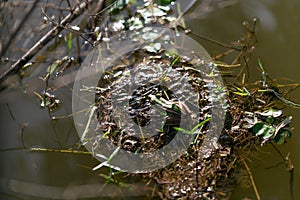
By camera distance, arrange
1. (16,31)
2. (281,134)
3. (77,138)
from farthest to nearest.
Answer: (16,31), (77,138), (281,134)

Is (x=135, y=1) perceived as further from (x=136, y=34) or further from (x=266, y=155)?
(x=266, y=155)

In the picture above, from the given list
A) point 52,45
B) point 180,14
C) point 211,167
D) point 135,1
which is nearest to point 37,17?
point 52,45

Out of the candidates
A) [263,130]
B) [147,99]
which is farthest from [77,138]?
[263,130]

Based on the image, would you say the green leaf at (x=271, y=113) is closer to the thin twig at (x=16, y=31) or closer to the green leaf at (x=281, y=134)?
the green leaf at (x=281, y=134)

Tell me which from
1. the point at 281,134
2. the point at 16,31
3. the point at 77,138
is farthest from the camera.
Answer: the point at 16,31

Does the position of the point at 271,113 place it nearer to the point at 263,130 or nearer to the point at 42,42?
the point at 263,130

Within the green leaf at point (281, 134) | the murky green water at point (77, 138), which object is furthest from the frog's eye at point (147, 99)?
the green leaf at point (281, 134)

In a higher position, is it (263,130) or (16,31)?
(16,31)
